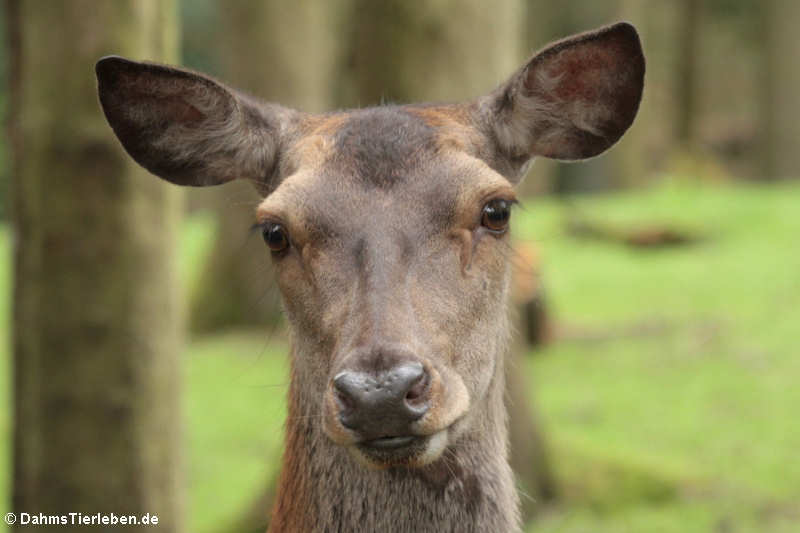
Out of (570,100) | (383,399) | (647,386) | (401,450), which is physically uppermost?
(570,100)

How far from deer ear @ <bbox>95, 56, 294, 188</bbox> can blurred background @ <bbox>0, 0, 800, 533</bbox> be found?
33.7 inches

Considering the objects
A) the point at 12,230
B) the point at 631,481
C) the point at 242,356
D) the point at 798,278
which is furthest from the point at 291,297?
the point at 798,278

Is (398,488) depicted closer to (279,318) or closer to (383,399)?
(383,399)

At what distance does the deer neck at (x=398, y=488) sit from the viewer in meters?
4.32

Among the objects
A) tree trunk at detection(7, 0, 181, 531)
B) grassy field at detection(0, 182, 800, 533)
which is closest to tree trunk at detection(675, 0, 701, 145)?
grassy field at detection(0, 182, 800, 533)

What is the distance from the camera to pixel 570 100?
15.6 ft

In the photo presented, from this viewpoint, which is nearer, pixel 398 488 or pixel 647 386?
pixel 398 488

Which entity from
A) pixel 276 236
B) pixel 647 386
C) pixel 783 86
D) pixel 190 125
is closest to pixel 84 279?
pixel 190 125

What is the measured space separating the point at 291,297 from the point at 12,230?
2185 millimetres

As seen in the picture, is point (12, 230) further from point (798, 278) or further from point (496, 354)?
point (798, 278)

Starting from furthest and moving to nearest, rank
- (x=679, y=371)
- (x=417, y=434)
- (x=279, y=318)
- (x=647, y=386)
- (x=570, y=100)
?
(x=279, y=318), (x=679, y=371), (x=647, y=386), (x=570, y=100), (x=417, y=434)

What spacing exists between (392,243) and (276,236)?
0.49 meters

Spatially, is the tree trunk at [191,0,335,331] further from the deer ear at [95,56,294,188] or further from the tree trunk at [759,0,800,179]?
the tree trunk at [759,0,800,179]

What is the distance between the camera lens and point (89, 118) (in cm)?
559
